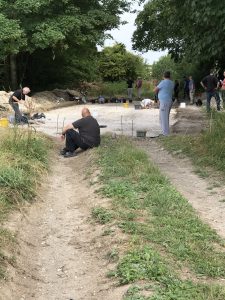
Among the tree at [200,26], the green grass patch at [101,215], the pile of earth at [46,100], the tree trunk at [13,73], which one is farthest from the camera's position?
the tree trunk at [13,73]

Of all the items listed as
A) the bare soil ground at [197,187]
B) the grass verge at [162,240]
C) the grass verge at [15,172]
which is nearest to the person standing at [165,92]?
the bare soil ground at [197,187]

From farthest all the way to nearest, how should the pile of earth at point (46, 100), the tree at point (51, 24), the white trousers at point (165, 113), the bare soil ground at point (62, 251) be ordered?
the tree at point (51, 24), the pile of earth at point (46, 100), the white trousers at point (165, 113), the bare soil ground at point (62, 251)

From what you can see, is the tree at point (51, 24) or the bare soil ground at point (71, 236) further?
the tree at point (51, 24)

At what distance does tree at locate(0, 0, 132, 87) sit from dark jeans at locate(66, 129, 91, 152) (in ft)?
40.3

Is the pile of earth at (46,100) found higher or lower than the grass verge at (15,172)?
higher

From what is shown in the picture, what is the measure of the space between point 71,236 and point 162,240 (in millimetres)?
1312

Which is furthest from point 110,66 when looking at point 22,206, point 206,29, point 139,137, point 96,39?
point 22,206

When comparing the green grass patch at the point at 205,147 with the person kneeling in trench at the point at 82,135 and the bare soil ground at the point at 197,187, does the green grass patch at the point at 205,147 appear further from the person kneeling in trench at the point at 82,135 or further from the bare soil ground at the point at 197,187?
the person kneeling in trench at the point at 82,135

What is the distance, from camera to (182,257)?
194 inches

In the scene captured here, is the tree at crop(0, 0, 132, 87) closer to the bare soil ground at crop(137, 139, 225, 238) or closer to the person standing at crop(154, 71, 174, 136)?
the person standing at crop(154, 71, 174, 136)

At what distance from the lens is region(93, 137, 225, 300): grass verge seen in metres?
4.35

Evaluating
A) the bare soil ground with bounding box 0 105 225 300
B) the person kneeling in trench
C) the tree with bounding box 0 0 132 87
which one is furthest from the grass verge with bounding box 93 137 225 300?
the tree with bounding box 0 0 132 87

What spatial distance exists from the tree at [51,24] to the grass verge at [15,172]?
13502mm

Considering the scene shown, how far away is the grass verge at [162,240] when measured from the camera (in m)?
4.35
